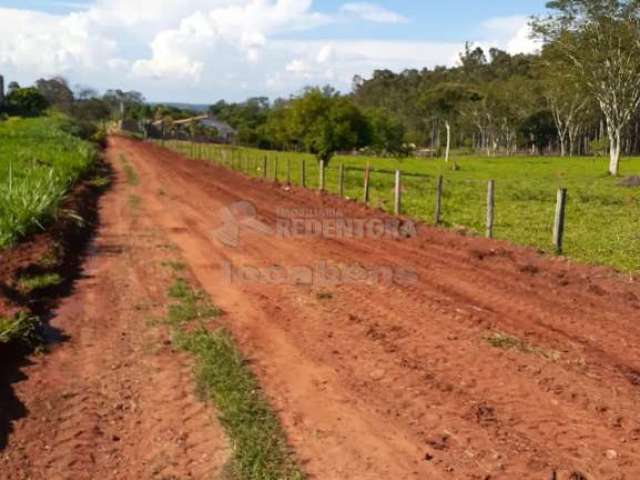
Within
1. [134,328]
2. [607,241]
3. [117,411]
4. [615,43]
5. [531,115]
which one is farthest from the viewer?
[531,115]

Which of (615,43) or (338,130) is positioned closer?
(338,130)

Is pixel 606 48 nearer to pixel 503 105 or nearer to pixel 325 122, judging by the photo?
pixel 325 122

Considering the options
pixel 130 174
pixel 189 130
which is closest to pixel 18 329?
pixel 130 174

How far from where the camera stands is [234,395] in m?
6.04

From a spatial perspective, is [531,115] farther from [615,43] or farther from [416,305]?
[416,305]

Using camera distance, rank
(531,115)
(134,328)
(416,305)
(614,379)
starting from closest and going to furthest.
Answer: (614,379) < (134,328) < (416,305) < (531,115)

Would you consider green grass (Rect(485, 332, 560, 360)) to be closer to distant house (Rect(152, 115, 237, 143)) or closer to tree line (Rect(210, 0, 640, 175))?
tree line (Rect(210, 0, 640, 175))

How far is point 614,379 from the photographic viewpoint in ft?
21.5

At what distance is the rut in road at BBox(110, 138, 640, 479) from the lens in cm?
511

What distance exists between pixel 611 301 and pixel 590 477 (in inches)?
210

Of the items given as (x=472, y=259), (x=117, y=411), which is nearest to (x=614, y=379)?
(x=117, y=411)

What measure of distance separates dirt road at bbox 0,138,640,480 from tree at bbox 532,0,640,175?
110 feet

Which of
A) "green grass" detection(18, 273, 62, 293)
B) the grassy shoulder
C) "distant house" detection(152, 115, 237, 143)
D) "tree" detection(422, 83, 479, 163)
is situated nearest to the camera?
the grassy shoulder

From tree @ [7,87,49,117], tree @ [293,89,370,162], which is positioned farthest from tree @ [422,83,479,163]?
tree @ [7,87,49,117]
